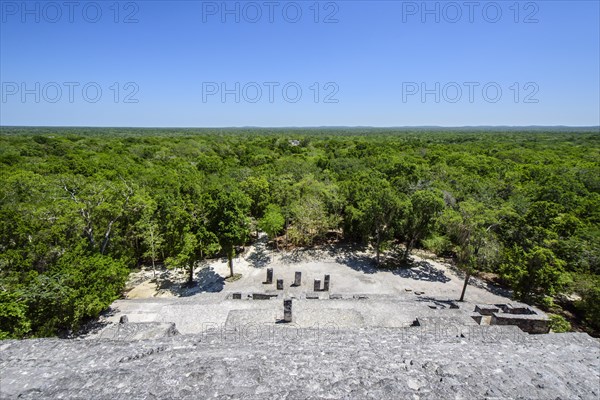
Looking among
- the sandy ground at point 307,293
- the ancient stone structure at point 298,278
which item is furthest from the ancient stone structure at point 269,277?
the ancient stone structure at point 298,278

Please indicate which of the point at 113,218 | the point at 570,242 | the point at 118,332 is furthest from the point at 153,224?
the point at 570,242

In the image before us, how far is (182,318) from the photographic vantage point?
12.6 metres

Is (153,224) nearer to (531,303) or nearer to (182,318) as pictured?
(182,318)

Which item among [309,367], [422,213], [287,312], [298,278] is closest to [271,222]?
[298,278]

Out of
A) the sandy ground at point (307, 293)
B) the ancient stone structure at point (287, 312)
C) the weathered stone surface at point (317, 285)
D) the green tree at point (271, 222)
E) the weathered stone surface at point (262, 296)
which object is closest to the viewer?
the ancient stone structure at point (287, 312)

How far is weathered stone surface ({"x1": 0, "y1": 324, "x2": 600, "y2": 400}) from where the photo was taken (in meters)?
4.56

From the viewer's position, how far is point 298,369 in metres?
5.17

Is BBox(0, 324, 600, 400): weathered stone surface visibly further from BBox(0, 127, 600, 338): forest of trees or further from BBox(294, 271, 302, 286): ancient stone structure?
BBox(294, 271, 302, 286): ancient stone structure

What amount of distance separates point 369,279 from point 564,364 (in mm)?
12151

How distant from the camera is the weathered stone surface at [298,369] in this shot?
4562 millimetres

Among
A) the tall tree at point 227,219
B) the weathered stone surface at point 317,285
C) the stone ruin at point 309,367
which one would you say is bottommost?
the weathered stone surface at point 317,285

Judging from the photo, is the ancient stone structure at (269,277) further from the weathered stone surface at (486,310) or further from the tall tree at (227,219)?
the weathered stone surface at (486,310)

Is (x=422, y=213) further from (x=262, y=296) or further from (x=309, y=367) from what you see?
(x=309, y=367)

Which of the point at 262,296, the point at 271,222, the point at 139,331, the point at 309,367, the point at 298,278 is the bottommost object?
the point at 298,278
